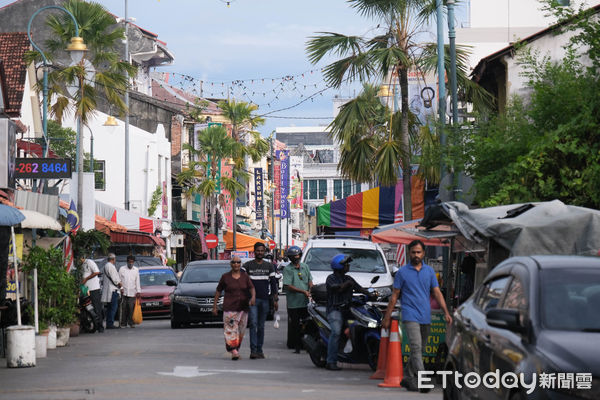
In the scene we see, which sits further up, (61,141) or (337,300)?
(61,141)

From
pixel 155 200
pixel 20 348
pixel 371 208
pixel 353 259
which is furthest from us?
pixel 155 200

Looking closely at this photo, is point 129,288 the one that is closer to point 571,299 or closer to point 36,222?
point 36,222

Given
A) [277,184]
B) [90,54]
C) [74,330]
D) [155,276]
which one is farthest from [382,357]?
[277,184]

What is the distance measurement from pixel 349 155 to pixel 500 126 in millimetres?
10184

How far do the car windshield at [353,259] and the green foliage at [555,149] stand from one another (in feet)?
12.4

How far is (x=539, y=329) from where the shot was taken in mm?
7199

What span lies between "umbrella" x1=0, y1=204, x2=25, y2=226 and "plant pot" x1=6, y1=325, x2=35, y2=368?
1641 millimetres

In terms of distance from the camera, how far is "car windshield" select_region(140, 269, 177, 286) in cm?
3253

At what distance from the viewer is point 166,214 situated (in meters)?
61.7

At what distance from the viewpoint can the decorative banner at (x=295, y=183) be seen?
10436 cm

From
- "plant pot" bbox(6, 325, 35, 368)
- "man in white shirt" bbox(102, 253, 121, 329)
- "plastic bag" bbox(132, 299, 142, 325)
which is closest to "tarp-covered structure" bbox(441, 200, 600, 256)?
"plant pot" bbox(6, 325, 35, 368)

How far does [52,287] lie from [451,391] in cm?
1162

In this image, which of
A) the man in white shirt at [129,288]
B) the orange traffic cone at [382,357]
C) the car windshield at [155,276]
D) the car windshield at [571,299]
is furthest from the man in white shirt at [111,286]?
the car windshield at [571,299]

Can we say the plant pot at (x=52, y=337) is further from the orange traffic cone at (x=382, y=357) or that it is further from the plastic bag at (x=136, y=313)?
the orange traffic cone at (x=382, y=357)
